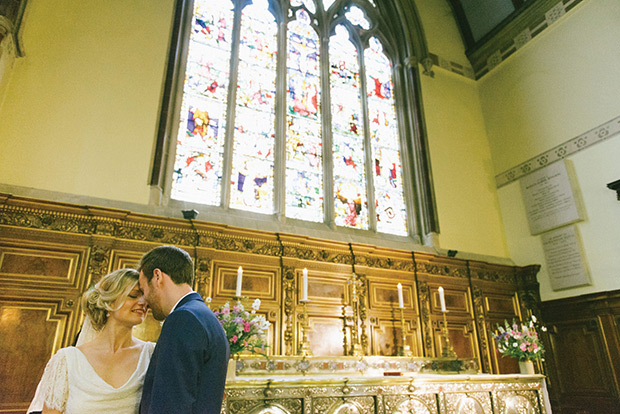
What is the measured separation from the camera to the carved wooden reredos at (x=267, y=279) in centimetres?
464

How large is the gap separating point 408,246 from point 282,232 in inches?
94.5

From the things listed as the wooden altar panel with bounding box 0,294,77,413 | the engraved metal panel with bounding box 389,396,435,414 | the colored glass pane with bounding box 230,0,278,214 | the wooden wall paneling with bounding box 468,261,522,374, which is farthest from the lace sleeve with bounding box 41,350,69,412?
the wooden wall paneling with bounding box 468,261,522,374

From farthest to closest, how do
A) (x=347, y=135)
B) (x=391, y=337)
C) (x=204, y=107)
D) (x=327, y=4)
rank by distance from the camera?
(x=327, y=4), (x=347, y=135), (x=204, y=107), (x=391, y=337)

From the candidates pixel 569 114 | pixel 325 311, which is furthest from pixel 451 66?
pixel 325 311

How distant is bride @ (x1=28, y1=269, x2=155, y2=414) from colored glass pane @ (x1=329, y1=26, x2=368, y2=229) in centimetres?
536

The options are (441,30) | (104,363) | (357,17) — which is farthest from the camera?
(441,30)

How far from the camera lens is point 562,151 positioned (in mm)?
7797

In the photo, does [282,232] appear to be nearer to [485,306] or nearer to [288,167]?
[288,167]

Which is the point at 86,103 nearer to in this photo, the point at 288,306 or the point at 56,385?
the point at 288,306

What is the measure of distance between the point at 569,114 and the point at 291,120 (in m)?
5.01

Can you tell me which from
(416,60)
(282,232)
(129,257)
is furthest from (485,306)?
(129,257)

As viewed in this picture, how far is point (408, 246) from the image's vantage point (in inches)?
292

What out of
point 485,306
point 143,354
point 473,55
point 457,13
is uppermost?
point 457,13

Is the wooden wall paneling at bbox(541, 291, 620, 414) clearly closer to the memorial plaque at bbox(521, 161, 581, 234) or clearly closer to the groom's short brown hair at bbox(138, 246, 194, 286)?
the memorial plaque at bbox(521, 161, 581, 234)
